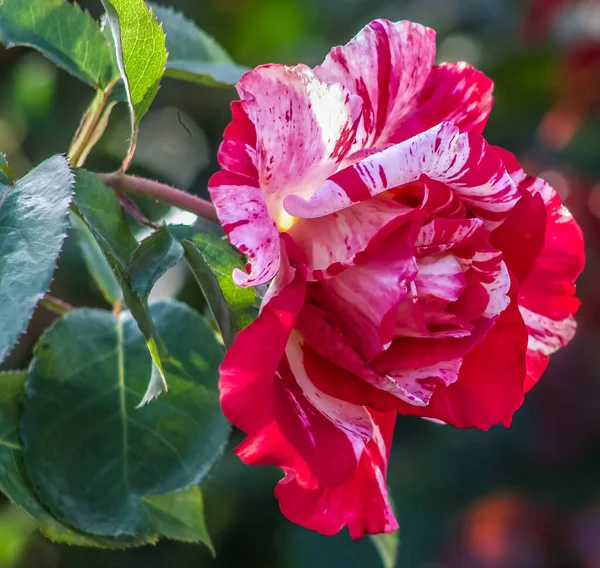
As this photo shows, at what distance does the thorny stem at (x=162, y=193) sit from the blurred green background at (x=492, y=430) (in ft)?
3.19

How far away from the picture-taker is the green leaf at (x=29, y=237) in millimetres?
407

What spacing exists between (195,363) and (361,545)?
1138 mm

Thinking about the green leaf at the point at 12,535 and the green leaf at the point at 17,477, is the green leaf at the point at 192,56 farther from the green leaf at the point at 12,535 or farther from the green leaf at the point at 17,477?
the green leaf at the point at 12,535

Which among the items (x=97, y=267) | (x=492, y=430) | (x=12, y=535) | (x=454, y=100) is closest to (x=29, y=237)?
(x=454, y=100)

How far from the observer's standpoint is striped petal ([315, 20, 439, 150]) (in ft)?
1.70

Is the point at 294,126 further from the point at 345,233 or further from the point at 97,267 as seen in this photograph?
the point at 97,267

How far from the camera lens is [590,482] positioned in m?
1.83

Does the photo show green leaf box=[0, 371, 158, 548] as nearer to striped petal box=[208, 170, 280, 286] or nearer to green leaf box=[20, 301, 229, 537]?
green leaf box=[20, 301, 229, 537]

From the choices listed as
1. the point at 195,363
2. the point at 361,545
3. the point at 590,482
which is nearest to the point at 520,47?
the point at 590,482

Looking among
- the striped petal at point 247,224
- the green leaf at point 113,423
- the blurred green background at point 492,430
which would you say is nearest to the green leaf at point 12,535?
the blurred green background at point 492,430

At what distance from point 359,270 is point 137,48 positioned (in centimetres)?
18

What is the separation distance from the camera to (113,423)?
2.10ft

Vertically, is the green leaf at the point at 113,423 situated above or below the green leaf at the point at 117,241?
below

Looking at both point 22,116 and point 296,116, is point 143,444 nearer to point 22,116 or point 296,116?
point 296,116
